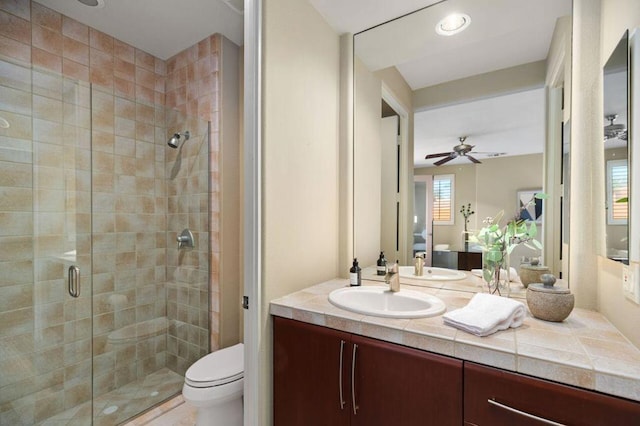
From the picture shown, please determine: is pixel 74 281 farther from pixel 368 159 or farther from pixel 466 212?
pixel 466 212

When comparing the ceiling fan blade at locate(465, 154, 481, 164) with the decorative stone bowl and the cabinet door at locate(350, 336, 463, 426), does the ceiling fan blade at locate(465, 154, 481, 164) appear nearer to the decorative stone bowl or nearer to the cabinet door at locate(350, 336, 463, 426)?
the decorative stone bowl

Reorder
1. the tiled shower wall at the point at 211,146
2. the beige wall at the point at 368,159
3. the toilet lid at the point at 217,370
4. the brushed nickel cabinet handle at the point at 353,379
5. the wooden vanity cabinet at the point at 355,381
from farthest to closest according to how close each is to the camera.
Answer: the tiled shower wall at the point at 211,146, the beige wall at the point at 368,159, the toilet lid at the point at 217,370, the brushed nickel cabinet handle at the point at 353,379, the wooden vanity cabinet at the point at 355,381

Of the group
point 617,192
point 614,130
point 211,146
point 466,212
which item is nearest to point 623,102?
point 614,130

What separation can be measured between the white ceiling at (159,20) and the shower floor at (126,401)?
2619 mm

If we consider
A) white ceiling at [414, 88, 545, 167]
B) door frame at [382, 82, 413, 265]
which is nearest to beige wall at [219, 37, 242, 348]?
door frame at [382, 82, 413, 265]

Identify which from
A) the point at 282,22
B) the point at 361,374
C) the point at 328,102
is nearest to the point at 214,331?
the point at 361,374

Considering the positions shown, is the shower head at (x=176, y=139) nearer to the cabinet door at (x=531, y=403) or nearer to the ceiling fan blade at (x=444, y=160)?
Answer: the ceiling fan blade at (x=444, y=160)

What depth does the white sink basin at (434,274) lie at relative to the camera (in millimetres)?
1622

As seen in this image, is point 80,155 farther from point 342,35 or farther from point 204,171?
point 342,35

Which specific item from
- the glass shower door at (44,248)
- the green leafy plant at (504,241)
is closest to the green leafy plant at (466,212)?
the green leafy plant at (504,241)

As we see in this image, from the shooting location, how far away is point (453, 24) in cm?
161

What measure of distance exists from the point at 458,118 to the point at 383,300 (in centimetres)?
110

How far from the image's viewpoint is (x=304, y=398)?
1.24 metres

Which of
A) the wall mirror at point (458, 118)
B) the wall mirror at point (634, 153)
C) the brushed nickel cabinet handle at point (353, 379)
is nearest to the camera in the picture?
the wall mirror at point (634, 153)
